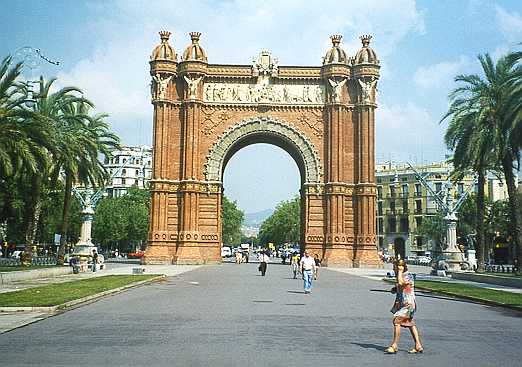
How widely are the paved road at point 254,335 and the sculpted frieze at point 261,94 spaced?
1374 inches

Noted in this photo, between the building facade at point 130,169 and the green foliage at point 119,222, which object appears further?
the building facade at point 130,169

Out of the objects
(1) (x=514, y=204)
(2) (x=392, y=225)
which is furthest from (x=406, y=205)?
(1) (x=514, y=204)

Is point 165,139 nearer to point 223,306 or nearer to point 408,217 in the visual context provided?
point 223,306

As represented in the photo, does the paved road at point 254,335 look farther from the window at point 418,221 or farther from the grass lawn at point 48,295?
the window at point 418,221

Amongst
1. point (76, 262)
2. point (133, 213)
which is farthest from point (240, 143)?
point (133, 213)

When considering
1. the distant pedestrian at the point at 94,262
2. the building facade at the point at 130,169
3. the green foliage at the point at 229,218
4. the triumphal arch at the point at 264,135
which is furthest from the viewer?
the building facade at the point at 130,169

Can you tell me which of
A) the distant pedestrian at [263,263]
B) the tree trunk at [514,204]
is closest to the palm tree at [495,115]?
the tree trunk at [514,204]

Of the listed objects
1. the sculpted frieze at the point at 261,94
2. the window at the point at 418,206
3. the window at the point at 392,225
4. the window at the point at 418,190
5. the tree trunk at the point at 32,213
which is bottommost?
the tree trunk at the point at 32,213

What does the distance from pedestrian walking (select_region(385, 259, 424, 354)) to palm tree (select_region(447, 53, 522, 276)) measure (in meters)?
20.6

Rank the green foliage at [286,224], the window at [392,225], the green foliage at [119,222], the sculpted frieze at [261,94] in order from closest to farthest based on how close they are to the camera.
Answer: the sculpted frieze at [261,94]
the green foliage at [119,222]
the window at [392,225]
the green foliage at [286,224]

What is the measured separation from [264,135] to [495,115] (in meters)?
22.5

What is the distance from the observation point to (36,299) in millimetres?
17812

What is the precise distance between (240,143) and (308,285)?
108ft

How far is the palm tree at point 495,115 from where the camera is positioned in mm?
30641
